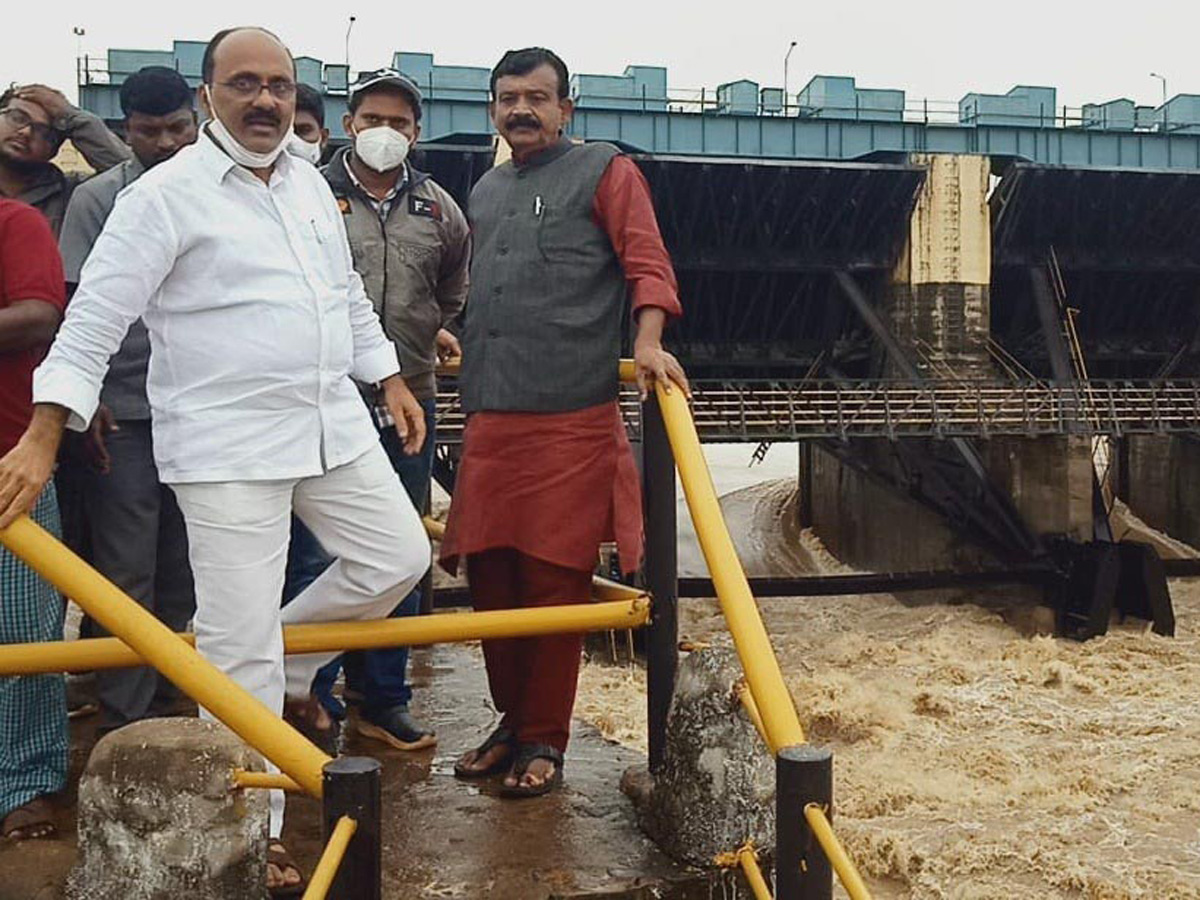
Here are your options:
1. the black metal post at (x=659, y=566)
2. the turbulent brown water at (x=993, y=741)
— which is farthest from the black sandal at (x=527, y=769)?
the turbulent brown water at (x=993, y=741)

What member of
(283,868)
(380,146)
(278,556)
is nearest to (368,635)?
(278,556)

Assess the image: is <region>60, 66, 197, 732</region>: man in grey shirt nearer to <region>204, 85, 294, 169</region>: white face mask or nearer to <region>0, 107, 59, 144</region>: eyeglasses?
<region>0, 107, 59, 144</region>: eyeglasses

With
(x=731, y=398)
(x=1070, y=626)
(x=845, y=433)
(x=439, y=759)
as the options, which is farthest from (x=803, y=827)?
(x=731, y=398)

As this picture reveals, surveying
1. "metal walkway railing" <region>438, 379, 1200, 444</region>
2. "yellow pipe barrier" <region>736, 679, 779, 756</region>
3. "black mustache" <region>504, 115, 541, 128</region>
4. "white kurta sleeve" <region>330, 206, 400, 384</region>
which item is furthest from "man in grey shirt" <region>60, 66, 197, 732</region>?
"metal walkway railing" <region>438, 379, 1200, 444</region>

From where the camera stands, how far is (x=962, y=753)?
8289 millimetres

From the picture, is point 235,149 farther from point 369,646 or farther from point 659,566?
point 659,566

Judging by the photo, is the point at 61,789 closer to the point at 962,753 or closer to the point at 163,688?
the point at 163,688

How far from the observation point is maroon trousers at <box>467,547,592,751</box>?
274cm

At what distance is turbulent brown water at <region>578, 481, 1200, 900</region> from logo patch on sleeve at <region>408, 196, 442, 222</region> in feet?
12.9

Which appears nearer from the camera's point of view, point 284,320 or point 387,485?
point 284,320

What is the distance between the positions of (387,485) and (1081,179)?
14.8 m

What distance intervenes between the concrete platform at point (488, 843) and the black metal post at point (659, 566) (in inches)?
8.8

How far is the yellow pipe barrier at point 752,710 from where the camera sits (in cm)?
177

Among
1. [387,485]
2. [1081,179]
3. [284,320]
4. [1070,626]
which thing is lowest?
[1070,626]
